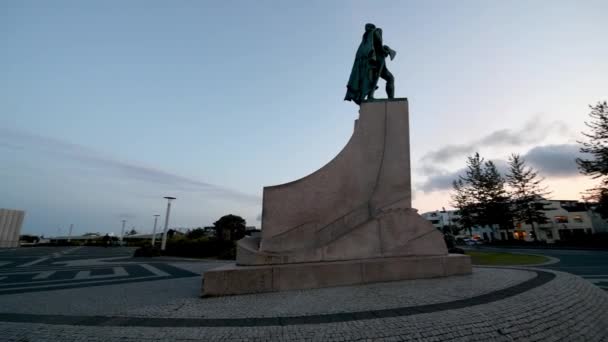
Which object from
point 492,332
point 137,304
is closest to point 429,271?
point 492,332

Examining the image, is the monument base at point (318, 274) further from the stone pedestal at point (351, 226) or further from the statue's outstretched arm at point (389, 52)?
the statue's outstretched arm at point (389, 52)

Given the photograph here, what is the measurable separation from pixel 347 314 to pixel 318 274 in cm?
236

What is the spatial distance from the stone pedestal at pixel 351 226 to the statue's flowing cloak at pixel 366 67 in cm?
74

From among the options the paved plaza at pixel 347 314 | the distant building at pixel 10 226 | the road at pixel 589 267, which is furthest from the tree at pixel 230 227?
the distant building at pixel 10 226

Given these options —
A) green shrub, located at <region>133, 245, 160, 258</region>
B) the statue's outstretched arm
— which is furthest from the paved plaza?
green shrub, located at <region>133, 245, 160, 258</region>

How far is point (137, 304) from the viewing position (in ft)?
18.8

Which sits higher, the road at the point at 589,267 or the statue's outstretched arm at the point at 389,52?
the statue's outstretched arm at the point at 389,52

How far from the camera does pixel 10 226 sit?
3934 cm

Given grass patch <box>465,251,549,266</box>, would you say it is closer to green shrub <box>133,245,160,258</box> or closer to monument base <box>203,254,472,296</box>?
monument base <box>203,254,472,296</box>

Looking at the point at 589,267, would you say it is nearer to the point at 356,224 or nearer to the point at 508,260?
the point at 508,260

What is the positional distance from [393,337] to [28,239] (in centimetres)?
8308

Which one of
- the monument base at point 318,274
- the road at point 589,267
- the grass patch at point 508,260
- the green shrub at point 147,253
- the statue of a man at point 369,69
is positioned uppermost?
the statue of a man at point 369,69

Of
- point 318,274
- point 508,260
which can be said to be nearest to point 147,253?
point 318,274

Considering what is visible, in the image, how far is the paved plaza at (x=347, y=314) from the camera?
3551 millimetres
